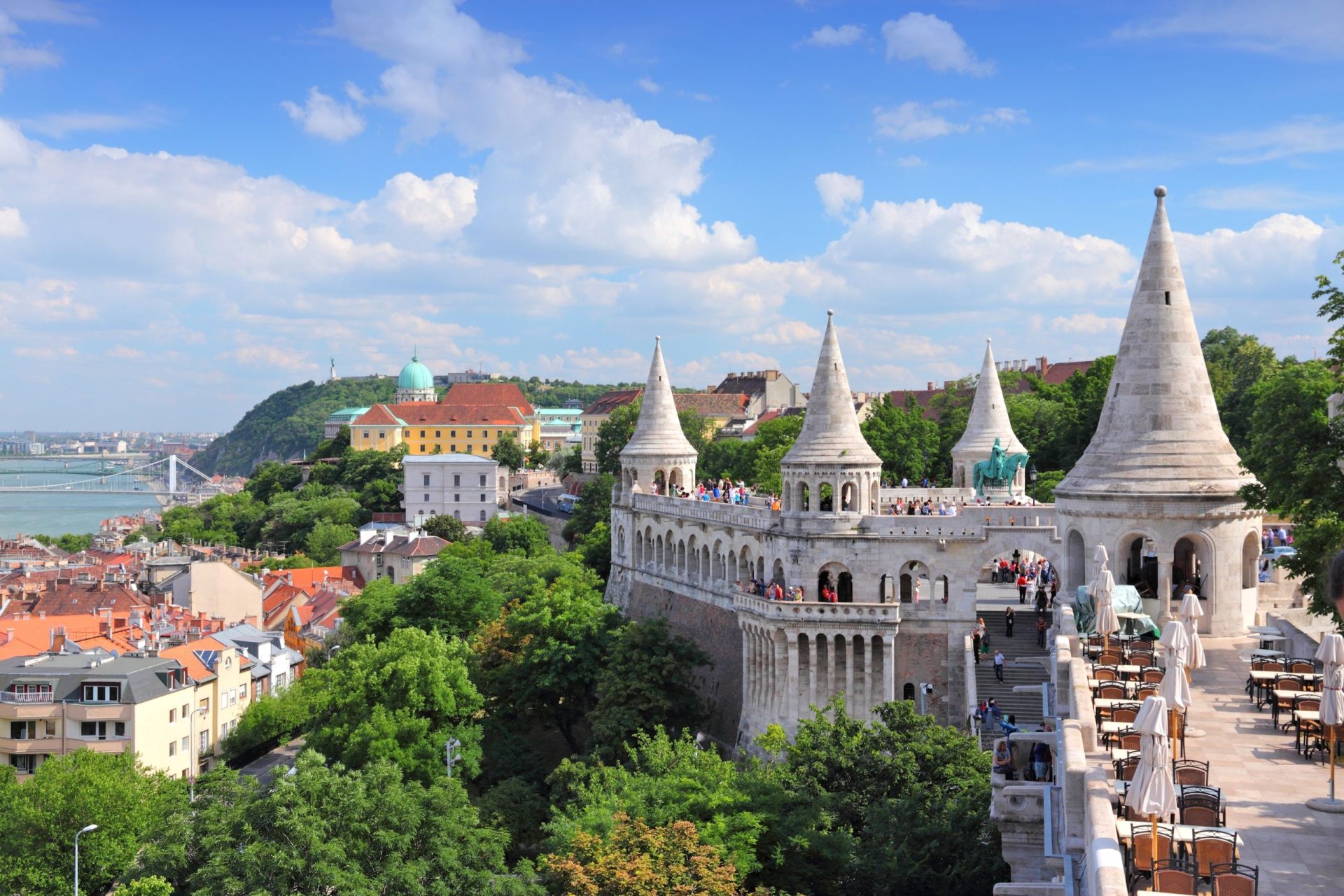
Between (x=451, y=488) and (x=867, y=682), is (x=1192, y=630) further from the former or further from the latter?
(x=451, y=488)

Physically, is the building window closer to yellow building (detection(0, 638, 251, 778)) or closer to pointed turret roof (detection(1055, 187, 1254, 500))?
yellow building (detection(0, 638, 251, 778))

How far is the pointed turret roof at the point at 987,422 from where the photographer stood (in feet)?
166

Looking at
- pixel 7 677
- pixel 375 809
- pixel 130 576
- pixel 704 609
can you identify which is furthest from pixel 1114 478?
pixel 130 576

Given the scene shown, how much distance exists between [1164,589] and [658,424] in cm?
3081

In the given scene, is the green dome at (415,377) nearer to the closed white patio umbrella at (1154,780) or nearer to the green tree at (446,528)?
the green tree at (446,528)

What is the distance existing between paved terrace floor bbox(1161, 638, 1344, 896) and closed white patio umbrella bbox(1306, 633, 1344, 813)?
293 mm

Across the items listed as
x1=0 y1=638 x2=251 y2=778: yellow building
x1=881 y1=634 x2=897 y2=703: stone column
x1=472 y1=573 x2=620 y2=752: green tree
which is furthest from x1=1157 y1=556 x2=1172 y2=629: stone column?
x1=0 y1=638 x2=251 y2=778: yellow building

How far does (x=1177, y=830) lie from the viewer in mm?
12906

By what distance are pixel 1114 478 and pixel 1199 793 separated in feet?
43.6

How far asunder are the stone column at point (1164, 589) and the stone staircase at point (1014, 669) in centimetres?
647

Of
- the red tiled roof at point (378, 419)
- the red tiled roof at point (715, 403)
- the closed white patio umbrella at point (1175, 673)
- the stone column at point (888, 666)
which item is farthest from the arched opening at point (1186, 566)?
the red tiled roof at point (378, 419)

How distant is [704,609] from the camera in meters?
47.9

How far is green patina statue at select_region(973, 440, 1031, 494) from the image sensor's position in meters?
45.5

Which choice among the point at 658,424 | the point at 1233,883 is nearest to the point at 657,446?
the point at 658,424
